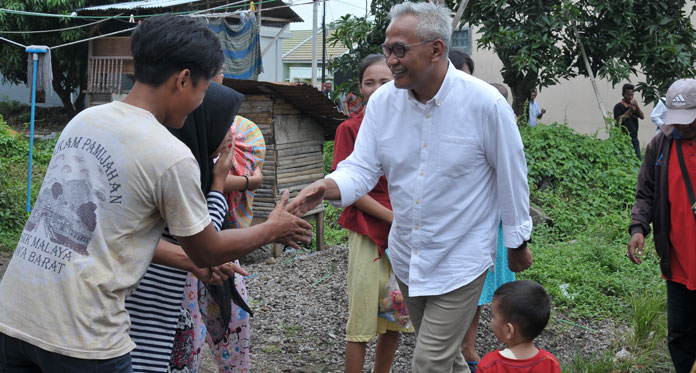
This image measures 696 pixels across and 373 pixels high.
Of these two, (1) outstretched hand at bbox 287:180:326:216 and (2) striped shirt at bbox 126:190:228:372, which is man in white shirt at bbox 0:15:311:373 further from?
(1) outstretched hand at bbox 287:180:326:216

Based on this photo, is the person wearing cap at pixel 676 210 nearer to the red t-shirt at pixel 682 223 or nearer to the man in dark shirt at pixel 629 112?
the red t-shirt at pixel 682 223

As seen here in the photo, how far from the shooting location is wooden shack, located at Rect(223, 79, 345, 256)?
783 centimetres

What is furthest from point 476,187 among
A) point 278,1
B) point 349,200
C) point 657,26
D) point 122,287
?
point 278,1

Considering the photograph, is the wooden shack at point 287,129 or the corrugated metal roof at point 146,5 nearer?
the wooden shack at point 287,129

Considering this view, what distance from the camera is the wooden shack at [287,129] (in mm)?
7832

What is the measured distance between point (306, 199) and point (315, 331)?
8.64ft

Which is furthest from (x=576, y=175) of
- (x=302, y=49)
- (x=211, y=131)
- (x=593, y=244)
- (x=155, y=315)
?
(x=302, y=49)

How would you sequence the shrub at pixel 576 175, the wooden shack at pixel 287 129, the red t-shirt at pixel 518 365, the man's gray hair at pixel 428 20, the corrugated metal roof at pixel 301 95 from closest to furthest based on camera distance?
the man's gray hair at pixel 428 20, the red t-shirt at pixel 518 365, the corrugated metal roof at pixel 301 95, the wooden shack at pixel 287 129, the shrub at pixel 576 175

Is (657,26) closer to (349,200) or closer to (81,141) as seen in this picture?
(349,200)

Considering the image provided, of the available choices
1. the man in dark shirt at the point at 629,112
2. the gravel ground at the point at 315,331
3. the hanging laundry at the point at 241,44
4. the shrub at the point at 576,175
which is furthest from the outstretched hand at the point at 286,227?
the hanging laundry at the point at 241,44

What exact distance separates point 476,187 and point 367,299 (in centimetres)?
114

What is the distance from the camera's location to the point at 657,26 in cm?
Answer: 1077

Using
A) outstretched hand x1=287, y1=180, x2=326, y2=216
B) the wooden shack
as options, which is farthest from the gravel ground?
outstretched hand x1=287, y1=180, x2=326, y2=216

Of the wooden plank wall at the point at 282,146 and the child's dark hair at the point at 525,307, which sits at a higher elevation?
the child's dark hair at the point at 525,307
